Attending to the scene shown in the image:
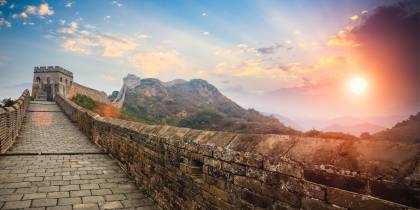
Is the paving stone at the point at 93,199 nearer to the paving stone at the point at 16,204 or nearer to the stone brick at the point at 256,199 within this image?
the paving stone at the point at 16,204

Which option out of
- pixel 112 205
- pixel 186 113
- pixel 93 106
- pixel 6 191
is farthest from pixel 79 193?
pixel 186 113

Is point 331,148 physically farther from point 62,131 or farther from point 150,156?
point 62,131

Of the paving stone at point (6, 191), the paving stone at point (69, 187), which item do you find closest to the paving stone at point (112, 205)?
the paving stone at point (69, 187)

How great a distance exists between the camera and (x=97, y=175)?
6.52 metres

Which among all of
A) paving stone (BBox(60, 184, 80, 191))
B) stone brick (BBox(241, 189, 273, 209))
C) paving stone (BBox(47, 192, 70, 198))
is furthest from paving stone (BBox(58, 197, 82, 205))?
stone brick (BBox(241, 189, 273, 209))

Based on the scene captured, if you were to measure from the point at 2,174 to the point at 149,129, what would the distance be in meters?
3.51

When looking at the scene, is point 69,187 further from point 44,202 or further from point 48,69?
point 48,69

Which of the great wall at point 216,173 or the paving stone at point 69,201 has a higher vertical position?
the great wall at point 216,173

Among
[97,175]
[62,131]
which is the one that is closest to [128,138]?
[97,175]

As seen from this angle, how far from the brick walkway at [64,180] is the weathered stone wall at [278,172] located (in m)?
0.91

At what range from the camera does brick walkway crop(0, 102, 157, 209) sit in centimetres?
470

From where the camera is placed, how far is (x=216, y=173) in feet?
10.7

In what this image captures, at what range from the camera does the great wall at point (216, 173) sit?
169cm

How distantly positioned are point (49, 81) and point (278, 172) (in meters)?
56.1
